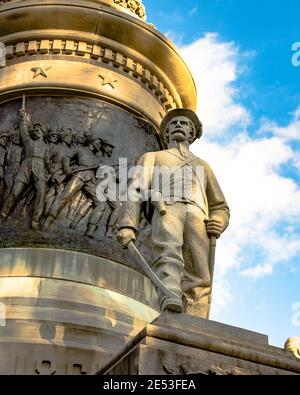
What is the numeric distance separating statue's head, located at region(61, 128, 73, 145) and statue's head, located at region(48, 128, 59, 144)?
0.09 metres

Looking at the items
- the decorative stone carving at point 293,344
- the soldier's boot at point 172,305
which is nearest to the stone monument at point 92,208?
the soldier's boot at point 172,305

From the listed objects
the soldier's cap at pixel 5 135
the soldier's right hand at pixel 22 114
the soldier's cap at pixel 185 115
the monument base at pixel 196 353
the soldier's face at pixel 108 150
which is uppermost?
the soldier's right hand at pixel 22 114

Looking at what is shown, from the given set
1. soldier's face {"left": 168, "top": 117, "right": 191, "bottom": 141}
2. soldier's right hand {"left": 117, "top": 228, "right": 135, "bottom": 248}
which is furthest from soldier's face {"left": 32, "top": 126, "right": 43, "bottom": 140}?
soldier's right hand {"left": 117, "top": 228, "right": 135, "bottom": 248}

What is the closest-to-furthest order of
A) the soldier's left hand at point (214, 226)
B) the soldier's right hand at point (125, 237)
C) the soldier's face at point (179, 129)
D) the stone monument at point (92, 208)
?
the stone monument at point (92, 208) → the soldier's right hand at point (125, 237) → the soldier's left hand at point (214, 226) → the soldier's face at point (179, 129)

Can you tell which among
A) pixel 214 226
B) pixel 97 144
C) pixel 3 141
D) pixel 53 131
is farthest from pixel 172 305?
pixel 3 141

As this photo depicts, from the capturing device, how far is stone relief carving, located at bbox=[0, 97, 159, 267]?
1122 centimetres

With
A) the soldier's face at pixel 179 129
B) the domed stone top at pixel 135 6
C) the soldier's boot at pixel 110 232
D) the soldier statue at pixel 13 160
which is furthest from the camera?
the domed stone top at pixel 135 6

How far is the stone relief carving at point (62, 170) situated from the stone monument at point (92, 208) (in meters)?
0.02

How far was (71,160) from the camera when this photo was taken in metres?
11.8

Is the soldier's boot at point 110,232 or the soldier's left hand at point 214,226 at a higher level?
the soldier's boot at point 110,232

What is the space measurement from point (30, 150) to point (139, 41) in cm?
291

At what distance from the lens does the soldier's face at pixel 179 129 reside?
30.1 ft

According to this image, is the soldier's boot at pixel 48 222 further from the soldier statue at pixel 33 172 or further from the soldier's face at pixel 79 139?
the soldier's face at pixel 79 139
